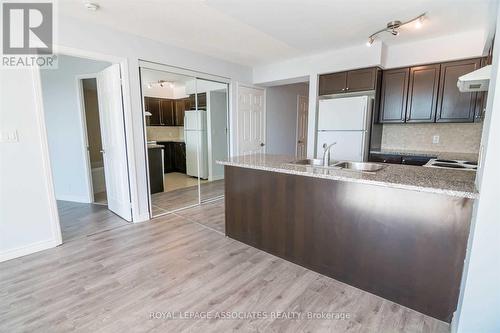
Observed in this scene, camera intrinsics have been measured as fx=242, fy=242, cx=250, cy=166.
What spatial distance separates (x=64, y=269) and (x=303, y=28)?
12.1 feet

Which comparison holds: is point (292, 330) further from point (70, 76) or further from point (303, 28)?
point (70, 76)

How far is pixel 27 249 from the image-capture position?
255 cm

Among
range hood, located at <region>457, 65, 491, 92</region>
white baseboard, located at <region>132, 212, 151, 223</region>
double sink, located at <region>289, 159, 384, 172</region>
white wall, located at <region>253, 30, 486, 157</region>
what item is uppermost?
white wall, located at <region>253, 30, 486, 157</region>

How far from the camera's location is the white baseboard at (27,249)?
2.44 m

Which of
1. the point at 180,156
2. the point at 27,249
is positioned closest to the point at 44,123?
the point at 27,249

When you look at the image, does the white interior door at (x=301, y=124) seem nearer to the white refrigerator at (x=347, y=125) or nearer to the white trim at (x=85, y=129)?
the white refrigerator at (x=347, y=125)

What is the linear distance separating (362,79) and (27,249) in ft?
15.6

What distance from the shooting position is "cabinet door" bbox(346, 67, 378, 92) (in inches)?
142

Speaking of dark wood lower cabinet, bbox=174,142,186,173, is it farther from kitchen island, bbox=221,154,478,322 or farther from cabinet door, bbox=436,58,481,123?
cabinet door, bbox=436,58,481,123

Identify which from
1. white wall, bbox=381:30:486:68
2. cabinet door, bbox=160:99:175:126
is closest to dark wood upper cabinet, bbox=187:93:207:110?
cabinet door, bbox=160:99:175:126

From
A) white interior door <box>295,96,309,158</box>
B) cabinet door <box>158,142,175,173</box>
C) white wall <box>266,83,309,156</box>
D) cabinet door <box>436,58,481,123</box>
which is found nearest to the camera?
cabinet door <box>436,58,481,123</box>

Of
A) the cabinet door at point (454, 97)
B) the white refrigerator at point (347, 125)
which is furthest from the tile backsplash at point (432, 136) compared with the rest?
the white refrigerator at point (347, 125)

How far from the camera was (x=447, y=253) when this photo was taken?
1.61 metres

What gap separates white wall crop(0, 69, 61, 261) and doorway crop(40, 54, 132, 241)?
580 mm
